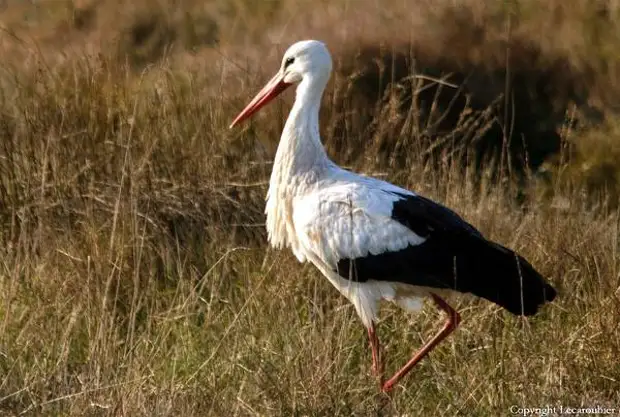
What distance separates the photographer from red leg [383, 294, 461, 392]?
562 cm

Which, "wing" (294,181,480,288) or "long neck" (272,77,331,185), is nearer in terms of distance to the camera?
"wing" (294,181,480,288)

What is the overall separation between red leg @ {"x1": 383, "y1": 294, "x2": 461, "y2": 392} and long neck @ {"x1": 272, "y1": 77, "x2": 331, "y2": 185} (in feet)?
2.55

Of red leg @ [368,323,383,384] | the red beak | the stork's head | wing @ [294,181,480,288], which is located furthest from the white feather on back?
the red beak

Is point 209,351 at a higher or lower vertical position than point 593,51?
higher

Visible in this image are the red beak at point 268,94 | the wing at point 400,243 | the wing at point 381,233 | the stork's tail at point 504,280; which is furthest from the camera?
the red beak at point 268,94

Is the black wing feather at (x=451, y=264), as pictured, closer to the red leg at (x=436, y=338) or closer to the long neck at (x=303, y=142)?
the red leg at (x=436, y=338)

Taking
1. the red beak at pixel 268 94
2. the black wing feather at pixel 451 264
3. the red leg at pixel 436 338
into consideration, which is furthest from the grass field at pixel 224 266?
the red beak at pixel 268 94

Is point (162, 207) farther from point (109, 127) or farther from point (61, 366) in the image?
point (61, 366)

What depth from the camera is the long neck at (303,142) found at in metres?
6.11

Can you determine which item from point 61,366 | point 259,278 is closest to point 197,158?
point 259,278

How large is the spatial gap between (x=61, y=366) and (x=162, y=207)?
2.03 m

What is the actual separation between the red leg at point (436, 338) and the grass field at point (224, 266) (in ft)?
0.24

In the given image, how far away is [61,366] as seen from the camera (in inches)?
203

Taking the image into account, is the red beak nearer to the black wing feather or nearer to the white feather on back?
the white feather on back
